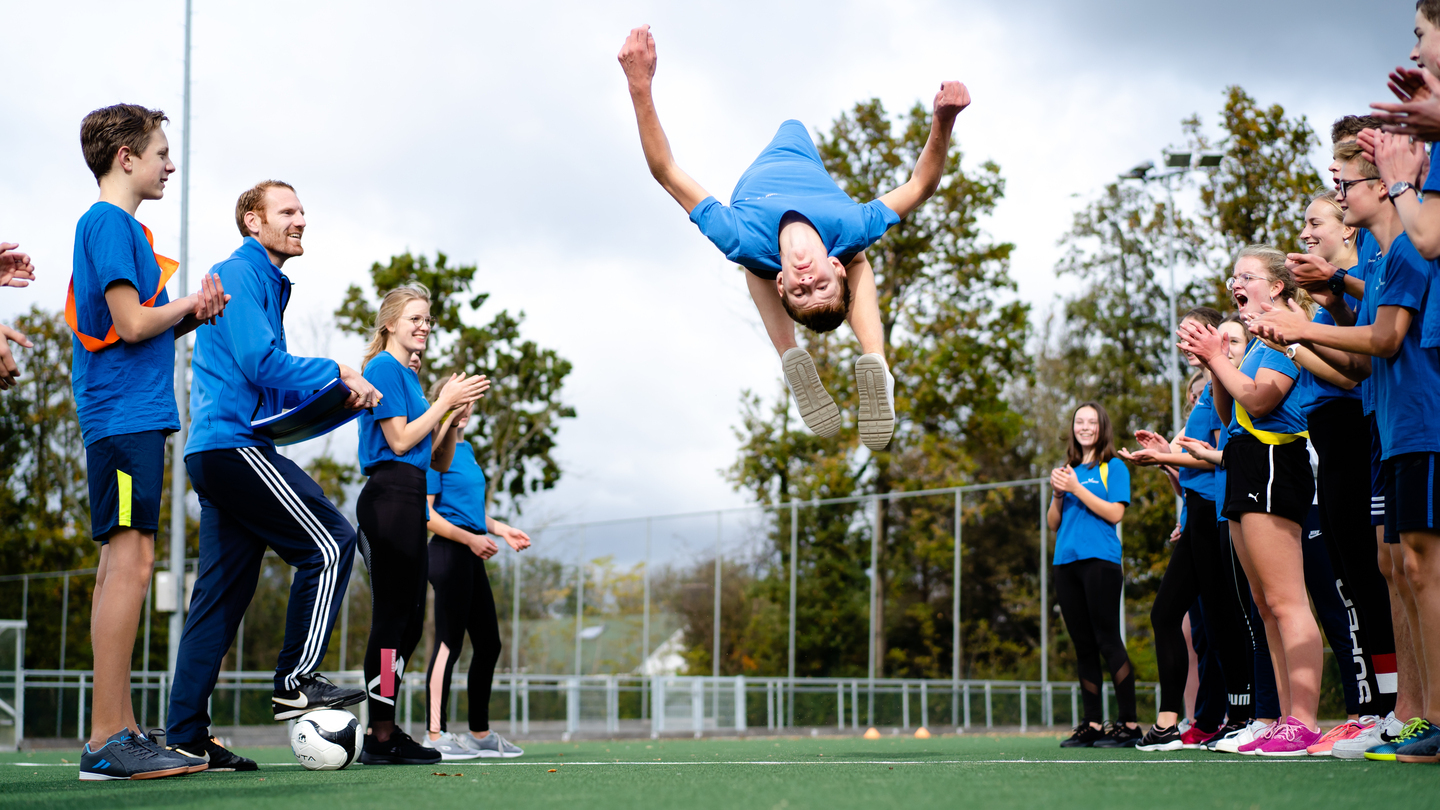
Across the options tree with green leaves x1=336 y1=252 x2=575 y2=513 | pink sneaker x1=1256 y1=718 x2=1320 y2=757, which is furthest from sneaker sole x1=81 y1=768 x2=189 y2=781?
tree with green leaves x1=336 y1=252 x2=575 y2=513

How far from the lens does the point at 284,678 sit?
12.3 ft

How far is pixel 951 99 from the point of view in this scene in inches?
174

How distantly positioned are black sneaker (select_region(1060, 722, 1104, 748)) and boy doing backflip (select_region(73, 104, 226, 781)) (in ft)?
13.9

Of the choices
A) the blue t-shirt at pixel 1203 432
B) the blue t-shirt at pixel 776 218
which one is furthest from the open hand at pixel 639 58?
the blue t-shirt at pixel 1203 432

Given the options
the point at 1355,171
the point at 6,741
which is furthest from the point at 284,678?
the point at 6,741

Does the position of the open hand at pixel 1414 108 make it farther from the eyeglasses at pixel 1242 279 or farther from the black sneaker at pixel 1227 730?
the black sneaker at pixel 1227 730

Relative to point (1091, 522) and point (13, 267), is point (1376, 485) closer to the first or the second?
point (1091, 522)

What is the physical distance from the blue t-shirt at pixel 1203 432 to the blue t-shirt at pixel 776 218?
6.33ft

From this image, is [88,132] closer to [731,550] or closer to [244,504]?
[244,504]

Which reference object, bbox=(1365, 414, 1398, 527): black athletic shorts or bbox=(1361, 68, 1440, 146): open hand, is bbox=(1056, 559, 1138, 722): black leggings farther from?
bbox=(1361, 68, 1440, 146): open hand

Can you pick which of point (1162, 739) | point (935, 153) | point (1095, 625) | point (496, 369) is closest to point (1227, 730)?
point (1162, 739)

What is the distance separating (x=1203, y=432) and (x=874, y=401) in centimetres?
203

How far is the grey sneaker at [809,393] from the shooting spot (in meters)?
4.53

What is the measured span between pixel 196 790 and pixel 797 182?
3072 millimetres
